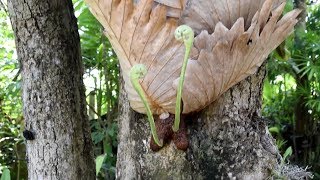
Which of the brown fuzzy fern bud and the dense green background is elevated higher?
the dense green background

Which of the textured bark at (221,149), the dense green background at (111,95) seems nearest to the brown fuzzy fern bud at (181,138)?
the textured bark at (221,149)

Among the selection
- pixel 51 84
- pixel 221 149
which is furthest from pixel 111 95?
pixel 221 149

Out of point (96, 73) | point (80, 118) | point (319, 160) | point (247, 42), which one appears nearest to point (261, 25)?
point (247, 42)

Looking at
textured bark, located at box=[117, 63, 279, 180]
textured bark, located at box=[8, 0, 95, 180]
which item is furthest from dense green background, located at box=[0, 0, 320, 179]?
textured bark, located at box=[117, 63, 279, 180]

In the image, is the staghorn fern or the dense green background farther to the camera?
the dense green background

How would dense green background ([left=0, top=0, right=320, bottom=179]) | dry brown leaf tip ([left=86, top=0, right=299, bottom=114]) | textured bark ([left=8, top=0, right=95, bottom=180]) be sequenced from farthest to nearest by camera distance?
dense green background ([left=0, top=0, right=320, bottom=179]) < textured bark ([left=8, top=0, right=95, bottom=180]) < dry brown leaf tip ([left=86, top=0, right=299, bottom=114])

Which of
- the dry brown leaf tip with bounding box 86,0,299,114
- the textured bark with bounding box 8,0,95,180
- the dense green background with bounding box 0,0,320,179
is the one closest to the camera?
the dry brown leaf tip with bounding box 86,0,299,114

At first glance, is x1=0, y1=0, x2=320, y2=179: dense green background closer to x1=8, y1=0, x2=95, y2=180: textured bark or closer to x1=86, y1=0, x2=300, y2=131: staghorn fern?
x1=8, y1=0, x2=95, y2=180: textured bark
